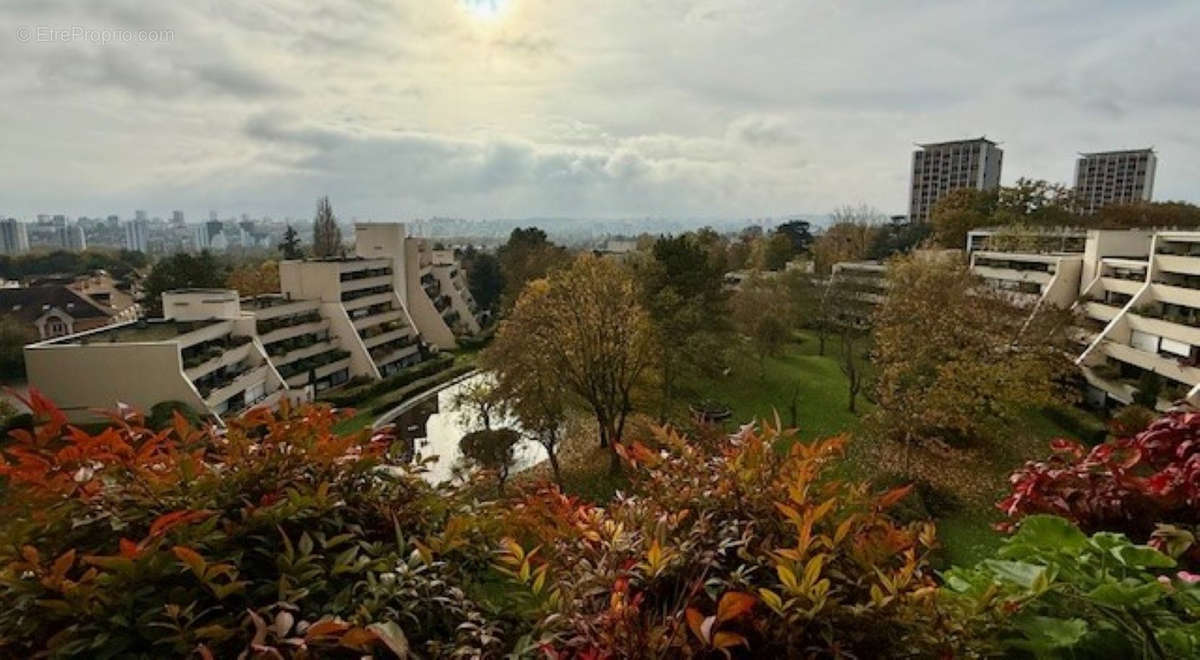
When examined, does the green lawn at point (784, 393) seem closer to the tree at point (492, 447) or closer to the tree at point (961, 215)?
the tree at point (492, 447)

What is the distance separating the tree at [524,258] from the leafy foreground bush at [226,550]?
3184cm

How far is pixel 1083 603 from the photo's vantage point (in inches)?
73.5

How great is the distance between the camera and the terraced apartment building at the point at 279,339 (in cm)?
1922

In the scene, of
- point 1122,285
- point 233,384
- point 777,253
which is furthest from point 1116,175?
point 233,384

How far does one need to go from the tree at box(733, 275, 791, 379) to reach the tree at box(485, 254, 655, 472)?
28.6 ft

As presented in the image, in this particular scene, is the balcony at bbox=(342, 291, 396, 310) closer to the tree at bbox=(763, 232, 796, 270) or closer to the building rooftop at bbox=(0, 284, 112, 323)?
the building rooftop at bbox=(0, 284, 112, 323)

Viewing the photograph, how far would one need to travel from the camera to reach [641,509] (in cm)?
229

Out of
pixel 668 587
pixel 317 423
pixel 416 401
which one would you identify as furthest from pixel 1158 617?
pixel 416 401

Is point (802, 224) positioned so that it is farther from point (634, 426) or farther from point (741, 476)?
point (741, 476)

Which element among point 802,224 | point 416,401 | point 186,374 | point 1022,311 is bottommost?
point 416,401

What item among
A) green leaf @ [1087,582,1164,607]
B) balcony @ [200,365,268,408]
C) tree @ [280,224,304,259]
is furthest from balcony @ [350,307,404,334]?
green leaf @ [1087,582,1164,607]

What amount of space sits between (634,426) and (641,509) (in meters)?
17.7

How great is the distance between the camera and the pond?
61.5ft

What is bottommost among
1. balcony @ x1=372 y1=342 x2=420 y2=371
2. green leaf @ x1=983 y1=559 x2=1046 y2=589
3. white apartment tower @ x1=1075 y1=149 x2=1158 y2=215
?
balcony @ x1=372 y1=342 x2=420 y2=371
